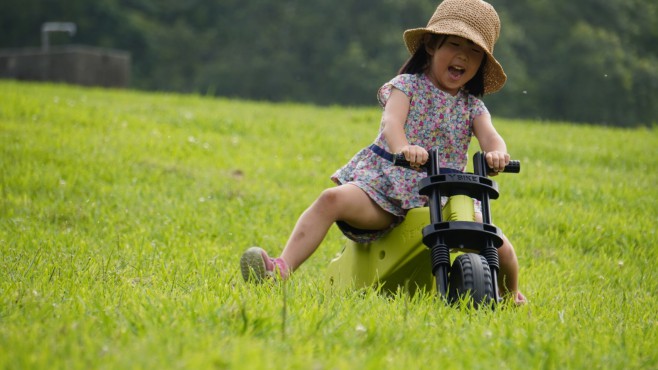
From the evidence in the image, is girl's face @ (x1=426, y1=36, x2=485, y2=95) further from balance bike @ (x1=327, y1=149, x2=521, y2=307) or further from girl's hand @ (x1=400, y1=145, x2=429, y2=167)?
girl's hand @ (x1=400, y1=145, x2=429, y2=167)

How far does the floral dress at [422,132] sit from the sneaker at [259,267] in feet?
1.32

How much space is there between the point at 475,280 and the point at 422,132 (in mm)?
1107

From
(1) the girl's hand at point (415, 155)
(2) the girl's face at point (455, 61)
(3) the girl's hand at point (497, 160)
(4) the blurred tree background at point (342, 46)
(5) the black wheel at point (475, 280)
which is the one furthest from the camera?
(4) the blurred tree background at point (342, 46)

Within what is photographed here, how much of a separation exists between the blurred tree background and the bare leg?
104 feet

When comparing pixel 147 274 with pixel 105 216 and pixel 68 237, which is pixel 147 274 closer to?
pixel 68 237

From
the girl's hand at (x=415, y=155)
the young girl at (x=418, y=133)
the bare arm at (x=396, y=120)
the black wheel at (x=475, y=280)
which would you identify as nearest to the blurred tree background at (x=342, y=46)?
the young girl at (x=418, y=133)

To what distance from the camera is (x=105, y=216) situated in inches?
236

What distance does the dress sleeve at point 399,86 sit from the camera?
14.2 feet

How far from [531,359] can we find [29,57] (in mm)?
19443

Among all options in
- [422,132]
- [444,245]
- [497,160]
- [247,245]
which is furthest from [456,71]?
[247,245]

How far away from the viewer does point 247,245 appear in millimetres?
5734

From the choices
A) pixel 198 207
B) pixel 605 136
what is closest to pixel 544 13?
pixel 605 136

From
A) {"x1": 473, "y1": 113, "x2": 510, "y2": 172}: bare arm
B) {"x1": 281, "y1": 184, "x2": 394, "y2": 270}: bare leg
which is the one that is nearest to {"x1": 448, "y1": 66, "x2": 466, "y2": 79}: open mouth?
{"x1": 473, "y1": 113, "x2": 510, "y2": 172}: bare arm

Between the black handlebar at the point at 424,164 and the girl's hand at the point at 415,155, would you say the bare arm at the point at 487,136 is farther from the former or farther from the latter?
the girl's hand at the point at 415,155
